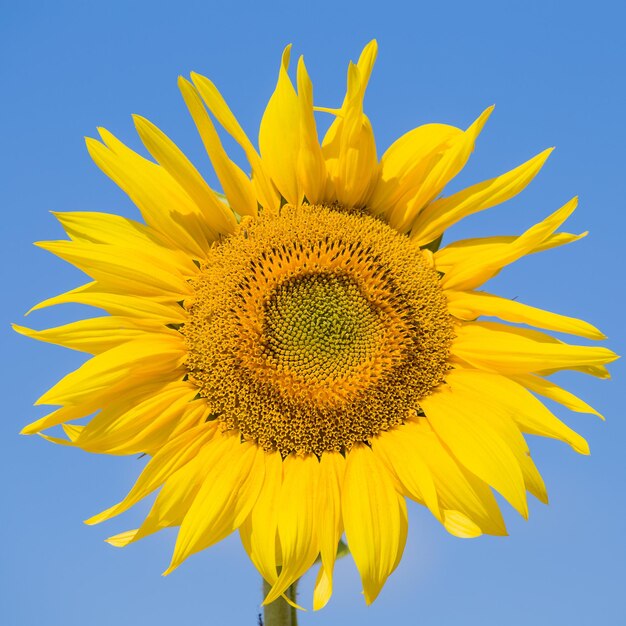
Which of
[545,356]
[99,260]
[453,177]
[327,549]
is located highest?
[453,177]

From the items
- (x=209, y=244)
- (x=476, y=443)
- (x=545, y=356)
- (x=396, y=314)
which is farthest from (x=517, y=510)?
(x=209, y=244)

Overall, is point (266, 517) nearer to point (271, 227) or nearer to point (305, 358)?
point (305, 358)

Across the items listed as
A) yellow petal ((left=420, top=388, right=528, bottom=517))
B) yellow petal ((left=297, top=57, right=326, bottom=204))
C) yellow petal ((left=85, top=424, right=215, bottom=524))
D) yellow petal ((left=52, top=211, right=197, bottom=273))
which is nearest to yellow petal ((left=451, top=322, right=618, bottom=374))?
yellow petal ((left=420, top=388, right=528, bottom=517))

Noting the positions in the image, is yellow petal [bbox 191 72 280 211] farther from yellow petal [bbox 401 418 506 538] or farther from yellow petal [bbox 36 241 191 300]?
yellow petal [bbox 401 418 506 538]

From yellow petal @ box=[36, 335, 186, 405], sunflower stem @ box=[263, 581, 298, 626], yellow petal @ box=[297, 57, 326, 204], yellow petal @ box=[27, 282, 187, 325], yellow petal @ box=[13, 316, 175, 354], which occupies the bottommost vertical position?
sunflower stem @ box=[263, 581, 298, 626]

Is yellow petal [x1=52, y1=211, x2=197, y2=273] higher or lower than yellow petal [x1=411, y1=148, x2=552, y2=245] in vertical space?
lower

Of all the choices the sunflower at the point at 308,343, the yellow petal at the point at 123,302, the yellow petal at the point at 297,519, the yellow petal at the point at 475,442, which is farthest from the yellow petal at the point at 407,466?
the yellow petal at the point at 123,302

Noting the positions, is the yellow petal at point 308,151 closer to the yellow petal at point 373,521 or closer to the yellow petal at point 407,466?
the yellow petal at point 407,466
